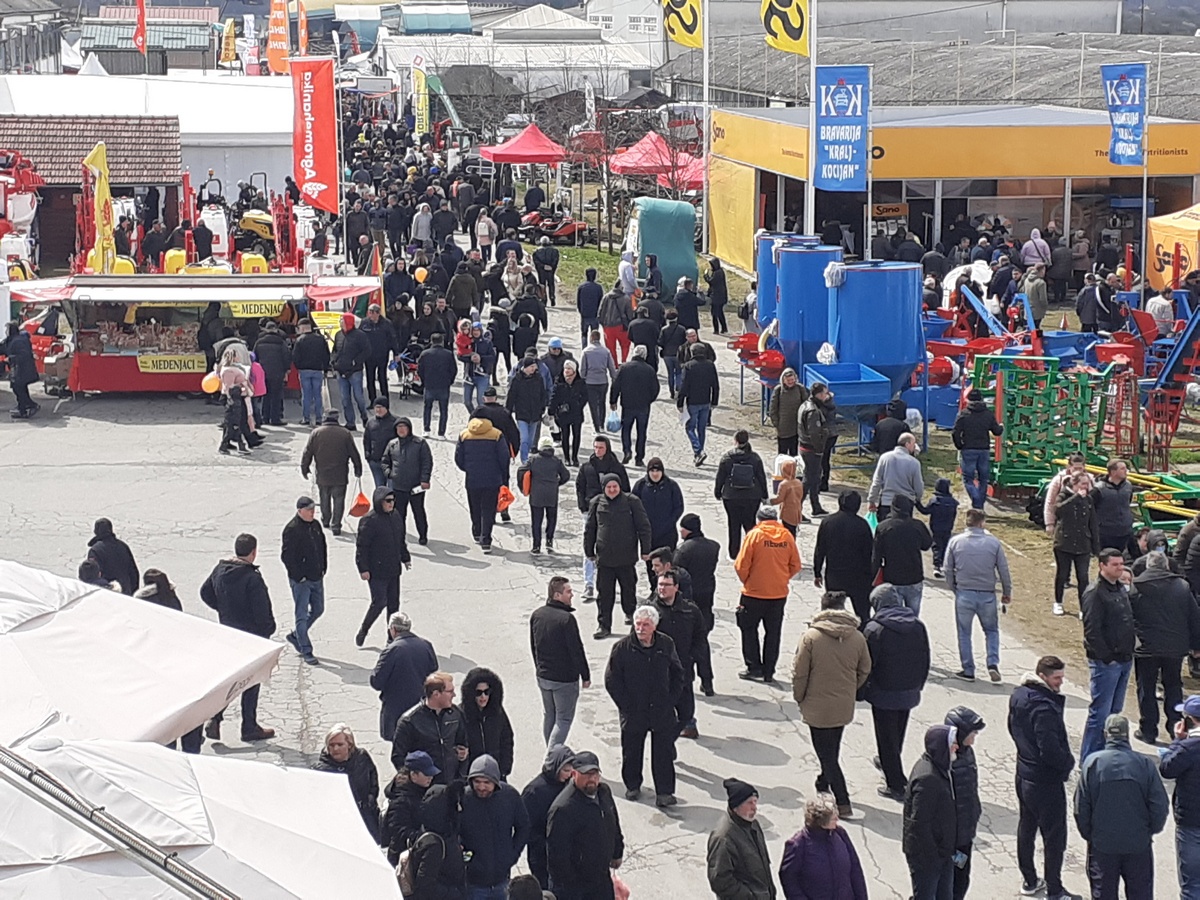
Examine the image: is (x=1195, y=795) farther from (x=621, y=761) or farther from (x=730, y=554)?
(x=730, y=554)

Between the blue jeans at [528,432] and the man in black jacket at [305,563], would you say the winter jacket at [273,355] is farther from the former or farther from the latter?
the man in black jacket at [305,563]

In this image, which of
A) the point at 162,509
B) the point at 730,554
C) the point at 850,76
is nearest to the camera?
the point at 730,554

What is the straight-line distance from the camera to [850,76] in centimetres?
2269

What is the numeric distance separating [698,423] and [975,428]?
327 cm

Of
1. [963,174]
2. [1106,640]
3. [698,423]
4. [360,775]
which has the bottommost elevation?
[360,775]

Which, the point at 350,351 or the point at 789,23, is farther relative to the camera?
the point at 789,23

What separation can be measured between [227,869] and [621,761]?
534cm

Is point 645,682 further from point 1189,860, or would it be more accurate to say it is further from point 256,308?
point 256,308

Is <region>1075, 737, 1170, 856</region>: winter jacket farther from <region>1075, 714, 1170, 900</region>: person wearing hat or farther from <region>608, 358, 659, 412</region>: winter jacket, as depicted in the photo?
<region>608, 358, 659, 412</region>: winter jacket

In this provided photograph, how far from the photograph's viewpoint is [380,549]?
1245 centimetres

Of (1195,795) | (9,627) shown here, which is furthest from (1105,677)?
(9,627)

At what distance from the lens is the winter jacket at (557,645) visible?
10.2m

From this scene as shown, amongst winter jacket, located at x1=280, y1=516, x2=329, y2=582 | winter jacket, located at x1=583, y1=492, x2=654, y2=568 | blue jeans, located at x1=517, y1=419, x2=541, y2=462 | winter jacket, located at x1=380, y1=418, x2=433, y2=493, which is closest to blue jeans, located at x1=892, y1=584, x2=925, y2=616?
winter jacket, located at x1=583, y1=492, x2=654, y2=568

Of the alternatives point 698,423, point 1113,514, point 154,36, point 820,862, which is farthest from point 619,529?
point 154,36
